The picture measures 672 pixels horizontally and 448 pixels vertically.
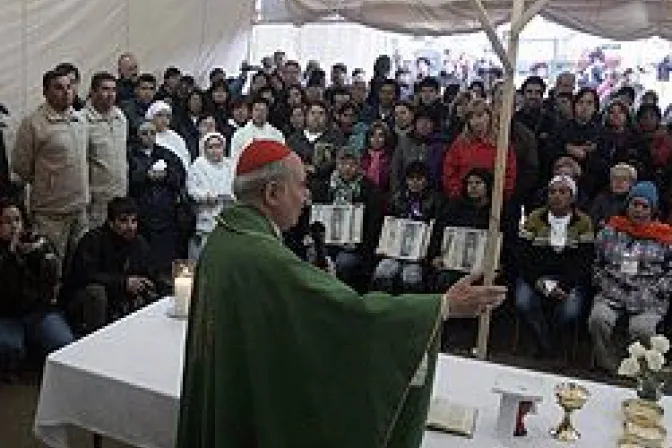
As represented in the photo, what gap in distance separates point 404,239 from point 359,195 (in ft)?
1.33

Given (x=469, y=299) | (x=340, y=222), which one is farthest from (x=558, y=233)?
(x=469, y=299)

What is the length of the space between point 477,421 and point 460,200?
2.73 metres

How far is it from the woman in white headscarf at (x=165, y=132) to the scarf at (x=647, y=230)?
103 inches

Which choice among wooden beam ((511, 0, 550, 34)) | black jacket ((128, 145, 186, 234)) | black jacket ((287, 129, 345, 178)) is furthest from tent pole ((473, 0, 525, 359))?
black jacket ((128, 145, 186, 234))

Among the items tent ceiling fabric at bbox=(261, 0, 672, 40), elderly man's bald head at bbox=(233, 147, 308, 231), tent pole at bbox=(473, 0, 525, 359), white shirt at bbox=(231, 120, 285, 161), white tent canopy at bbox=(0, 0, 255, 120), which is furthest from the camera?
tent ceiling fabric at bbox=(261, 0, 672, 40)

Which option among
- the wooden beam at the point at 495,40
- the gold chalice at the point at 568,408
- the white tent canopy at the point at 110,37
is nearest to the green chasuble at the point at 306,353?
the gold chalice at the point at 568,408

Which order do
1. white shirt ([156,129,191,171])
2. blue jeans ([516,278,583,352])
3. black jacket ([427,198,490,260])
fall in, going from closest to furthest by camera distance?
blue jeans ([516,278,583,352]) → black jacket ([427,198,490,260]) → white shirt ([156,129,191,171])

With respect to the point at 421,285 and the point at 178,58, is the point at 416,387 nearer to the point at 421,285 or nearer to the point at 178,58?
the point at 421,285

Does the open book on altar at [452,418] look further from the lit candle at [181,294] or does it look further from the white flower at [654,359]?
the lit candle at [181,294]

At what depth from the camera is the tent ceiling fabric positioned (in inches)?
274

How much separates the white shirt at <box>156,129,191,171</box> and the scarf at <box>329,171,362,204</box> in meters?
0.97

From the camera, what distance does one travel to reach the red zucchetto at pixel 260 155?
6.77 feet

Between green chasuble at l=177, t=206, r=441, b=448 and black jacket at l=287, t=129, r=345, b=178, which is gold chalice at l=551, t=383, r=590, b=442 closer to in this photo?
green chasuble at l=177, t=206, r=441, b=448

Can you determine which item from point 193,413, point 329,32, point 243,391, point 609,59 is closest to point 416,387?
point 243,391
